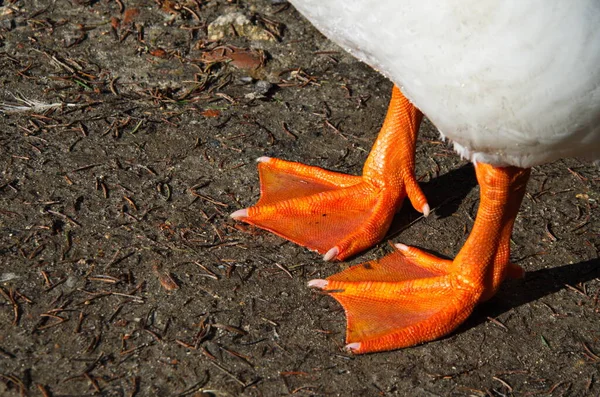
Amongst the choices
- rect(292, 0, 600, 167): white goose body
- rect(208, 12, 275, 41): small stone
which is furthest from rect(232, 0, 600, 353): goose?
rect(208, 12, 275, 41): small stone

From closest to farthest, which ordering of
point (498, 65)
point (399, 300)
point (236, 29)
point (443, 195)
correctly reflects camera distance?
1. point (498, 65)
2. point (399, 300)
3. point (443, 195)
4. point (236, 29)

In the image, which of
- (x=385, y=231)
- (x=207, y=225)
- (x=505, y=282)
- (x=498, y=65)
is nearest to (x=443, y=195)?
(x=385, y=231)

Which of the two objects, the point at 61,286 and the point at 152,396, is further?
the point at 61,286

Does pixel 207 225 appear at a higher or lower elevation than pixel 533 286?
lower

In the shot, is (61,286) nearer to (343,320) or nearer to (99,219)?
(99,219)

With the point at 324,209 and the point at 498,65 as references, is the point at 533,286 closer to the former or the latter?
the point at 324,209

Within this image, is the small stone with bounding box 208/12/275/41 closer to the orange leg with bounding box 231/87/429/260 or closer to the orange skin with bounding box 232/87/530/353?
the orange skin with bounding box 232/87/530/353

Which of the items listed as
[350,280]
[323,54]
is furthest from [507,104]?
[323,54]

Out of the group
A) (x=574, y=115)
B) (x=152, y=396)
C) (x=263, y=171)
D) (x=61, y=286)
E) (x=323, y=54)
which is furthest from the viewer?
(x=323, y=54)
